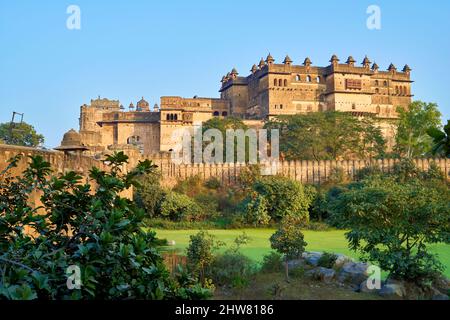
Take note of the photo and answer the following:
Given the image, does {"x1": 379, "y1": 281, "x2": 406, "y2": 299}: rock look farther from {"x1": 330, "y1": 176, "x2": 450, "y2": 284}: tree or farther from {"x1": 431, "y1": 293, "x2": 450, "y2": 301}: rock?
{"x1": 431, "y1": 293, "x2": 450, "y2": 301}: rock

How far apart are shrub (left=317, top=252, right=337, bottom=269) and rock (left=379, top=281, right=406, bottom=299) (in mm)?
1419

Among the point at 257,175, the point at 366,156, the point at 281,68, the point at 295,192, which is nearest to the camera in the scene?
the point at 295,192

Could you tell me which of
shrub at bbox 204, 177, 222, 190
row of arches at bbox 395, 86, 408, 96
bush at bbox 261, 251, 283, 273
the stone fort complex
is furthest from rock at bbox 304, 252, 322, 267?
row of arches at bbox 395, 86, 408, 96

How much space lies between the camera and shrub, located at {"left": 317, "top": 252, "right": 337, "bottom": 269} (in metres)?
9.59

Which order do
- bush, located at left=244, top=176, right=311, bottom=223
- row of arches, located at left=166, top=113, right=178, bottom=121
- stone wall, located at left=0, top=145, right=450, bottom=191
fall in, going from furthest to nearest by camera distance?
row of arches, located at left=166, top=113, right=178, bottom=121 → stone wall, located at left=0, top=145, right=450, bottom=191 → bush, located at left=244, top=176, right=311, bottom=223

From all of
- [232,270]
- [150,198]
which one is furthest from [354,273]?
[150,198]

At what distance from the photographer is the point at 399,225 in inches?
350

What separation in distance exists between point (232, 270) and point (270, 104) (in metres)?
32.8

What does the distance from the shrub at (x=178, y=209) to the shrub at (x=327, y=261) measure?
11607mm

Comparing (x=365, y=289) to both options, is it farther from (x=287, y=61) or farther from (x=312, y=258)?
(x=287, y=61)
